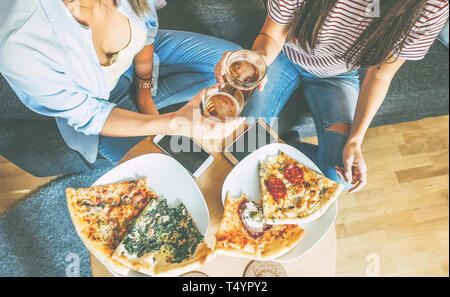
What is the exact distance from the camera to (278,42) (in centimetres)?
145

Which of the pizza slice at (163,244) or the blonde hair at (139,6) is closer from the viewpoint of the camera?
the blonde hair at (139,6)

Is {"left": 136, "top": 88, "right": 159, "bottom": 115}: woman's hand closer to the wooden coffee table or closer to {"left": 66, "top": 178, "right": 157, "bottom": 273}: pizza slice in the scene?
the wooden coffee table

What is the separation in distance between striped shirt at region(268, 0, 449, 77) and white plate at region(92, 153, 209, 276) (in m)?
0.87

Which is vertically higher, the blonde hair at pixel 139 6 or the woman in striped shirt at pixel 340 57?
the blonde hair at pixel 139 6

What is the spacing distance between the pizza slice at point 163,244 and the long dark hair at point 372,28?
1.00m

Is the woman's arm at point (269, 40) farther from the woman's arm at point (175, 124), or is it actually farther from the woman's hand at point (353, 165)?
the woman's hand at point (353, 165)

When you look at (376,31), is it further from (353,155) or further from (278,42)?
(353,155)

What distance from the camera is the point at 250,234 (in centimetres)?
133

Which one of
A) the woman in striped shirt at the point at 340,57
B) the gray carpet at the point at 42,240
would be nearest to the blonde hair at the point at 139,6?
the woman in striped shirt at the point at 340,57

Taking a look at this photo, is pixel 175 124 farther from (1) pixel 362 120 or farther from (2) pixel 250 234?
(1) pixel 362 120

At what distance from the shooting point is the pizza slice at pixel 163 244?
1.21 metres

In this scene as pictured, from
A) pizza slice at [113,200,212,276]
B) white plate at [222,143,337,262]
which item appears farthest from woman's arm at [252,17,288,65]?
pizza slice at [113,200,212,276]

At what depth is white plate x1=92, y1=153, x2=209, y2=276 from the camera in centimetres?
128
